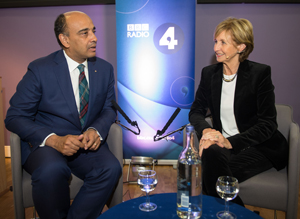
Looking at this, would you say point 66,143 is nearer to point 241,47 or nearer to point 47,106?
point 47,106

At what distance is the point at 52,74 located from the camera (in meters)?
1.92

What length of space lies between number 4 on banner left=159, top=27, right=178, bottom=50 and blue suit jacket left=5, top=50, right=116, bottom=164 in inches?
50.8

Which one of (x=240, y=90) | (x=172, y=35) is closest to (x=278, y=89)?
(x=172, y=35)

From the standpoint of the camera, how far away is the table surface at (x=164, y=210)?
1.10 m

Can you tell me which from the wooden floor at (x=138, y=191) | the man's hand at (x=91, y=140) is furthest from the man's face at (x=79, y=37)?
the wooden floor at (x=138, y=191)

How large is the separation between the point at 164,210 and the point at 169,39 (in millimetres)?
2316

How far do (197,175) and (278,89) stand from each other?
2.87 m

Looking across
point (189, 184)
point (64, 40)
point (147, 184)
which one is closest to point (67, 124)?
point (64, 40)

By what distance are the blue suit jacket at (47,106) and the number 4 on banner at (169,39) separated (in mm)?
1290

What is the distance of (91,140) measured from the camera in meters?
1.83

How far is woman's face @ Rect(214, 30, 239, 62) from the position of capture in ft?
6.45

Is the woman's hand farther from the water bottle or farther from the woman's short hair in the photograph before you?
the woman's short hair

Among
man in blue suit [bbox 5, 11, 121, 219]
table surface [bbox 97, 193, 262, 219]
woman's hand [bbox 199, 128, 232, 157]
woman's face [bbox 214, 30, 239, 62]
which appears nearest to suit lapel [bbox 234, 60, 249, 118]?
woman's face [bbox 214, 30, 239, 62]

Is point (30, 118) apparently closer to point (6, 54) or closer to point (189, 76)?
point (189, 76)
